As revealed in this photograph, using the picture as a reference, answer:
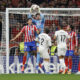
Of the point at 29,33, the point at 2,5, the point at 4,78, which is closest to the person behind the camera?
the point at 4,78

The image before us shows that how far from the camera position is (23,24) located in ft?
56.9

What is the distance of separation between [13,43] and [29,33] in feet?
3.08

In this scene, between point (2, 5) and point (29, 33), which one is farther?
point (2, 5)

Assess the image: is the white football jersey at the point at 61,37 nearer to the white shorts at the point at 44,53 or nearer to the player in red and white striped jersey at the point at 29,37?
the white shorts at the point at 44,53

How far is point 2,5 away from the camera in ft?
69.1

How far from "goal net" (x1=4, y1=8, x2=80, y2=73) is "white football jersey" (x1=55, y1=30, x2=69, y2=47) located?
79cm

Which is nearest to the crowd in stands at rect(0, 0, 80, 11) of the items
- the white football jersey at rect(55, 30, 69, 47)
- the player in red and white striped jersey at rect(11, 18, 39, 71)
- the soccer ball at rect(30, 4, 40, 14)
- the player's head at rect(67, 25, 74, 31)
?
the soccer ball at rect(30, 4, 40, 14)

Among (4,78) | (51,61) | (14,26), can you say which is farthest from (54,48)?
(4,78)

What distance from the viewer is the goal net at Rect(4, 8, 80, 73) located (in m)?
17.0

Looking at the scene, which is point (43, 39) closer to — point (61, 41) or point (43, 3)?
point (61, 41)

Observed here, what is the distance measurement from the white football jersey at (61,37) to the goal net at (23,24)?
0.79 metres

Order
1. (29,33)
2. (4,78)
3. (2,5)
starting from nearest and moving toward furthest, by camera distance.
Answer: (4,78)
(29,33)
(2,5)

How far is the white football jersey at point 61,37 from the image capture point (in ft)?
53.3

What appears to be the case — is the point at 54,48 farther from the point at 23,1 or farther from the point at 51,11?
the point at 23,1
